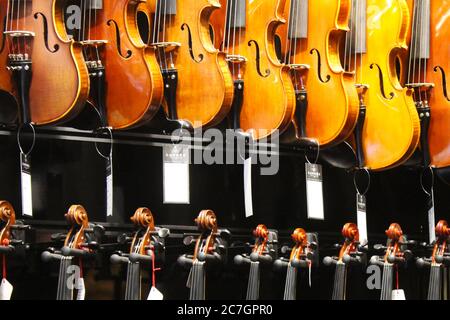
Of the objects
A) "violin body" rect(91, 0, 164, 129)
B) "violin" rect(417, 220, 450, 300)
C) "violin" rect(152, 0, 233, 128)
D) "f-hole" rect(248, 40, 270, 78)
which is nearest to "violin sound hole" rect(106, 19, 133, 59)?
"violin body" rect(91, 0, 164, 129)

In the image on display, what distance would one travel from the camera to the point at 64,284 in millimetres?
4727

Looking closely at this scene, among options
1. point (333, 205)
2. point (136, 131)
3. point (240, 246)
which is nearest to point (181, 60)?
point (136, 131)

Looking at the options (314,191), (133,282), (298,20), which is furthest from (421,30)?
(133,282)

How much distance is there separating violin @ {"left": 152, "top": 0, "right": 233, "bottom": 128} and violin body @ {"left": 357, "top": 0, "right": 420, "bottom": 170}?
89cm

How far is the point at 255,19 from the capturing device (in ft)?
17.7

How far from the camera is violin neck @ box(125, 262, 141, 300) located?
4.89 metres

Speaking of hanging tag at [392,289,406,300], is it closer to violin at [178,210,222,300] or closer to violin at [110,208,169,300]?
violin at [178,210,222,300]

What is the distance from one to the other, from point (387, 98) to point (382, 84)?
2.6 inches

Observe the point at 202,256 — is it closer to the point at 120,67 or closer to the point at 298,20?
the point at 120,67

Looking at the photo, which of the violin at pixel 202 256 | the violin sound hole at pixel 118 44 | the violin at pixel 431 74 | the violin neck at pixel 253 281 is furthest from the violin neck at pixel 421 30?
the violin sound hole at pixel 118 44

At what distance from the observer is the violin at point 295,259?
17.8 feet

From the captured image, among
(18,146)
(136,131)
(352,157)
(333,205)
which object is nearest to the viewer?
(18,146)

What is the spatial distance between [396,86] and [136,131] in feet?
3.93
